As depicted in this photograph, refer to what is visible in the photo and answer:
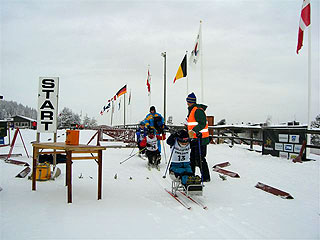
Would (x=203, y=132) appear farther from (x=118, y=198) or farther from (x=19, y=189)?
(x=19, y=189)

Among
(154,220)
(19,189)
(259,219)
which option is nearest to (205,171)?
(259,219)

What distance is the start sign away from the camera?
622 cm

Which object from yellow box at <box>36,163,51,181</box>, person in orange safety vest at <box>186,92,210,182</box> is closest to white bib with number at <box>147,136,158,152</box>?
person in orange safety vest at <box>186,92,210,182</box>

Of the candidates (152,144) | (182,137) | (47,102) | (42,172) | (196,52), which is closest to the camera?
(182,137)

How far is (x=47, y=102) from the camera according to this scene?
6.25m

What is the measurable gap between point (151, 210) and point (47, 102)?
145 inches

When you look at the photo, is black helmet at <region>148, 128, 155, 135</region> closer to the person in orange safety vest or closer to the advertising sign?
the person in orange safety vest

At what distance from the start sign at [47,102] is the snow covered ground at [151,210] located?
4.45ft

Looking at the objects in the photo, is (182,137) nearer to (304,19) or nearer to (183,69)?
(304,19)

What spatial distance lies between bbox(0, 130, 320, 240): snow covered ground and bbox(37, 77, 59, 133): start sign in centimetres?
136

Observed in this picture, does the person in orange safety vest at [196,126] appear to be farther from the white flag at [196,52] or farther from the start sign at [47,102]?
the white flag at [196,52]

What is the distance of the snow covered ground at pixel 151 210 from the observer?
3.58 meters

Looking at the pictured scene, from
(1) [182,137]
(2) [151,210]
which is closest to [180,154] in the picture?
(1) [182,137]

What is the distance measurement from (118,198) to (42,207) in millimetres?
1419
